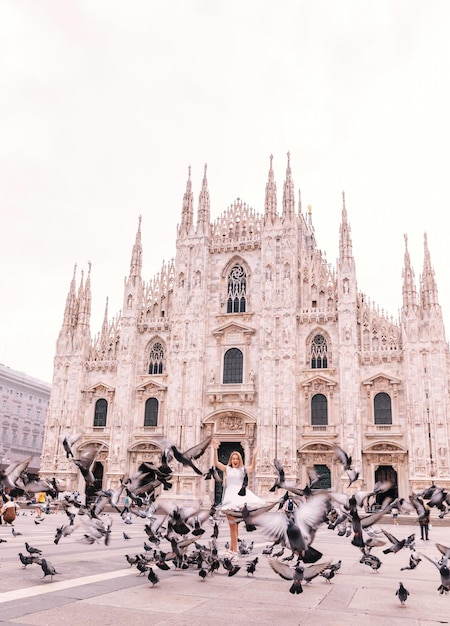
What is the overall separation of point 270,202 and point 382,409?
647 inches

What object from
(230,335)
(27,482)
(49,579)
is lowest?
(49,579)

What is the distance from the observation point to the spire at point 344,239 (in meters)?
37.7

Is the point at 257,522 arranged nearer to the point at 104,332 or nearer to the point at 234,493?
the point at 234,493

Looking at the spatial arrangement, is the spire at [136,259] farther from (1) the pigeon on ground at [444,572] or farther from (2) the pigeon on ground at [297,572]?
(1) the pigeon on ground at [444,572]

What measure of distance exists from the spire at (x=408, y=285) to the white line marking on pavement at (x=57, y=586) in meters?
30.7

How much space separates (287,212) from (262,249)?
3343 millimetres

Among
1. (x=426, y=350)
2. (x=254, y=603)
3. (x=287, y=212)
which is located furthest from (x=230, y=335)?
(x=254, y=603)

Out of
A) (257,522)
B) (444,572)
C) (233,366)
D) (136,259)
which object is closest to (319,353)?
(233,366)

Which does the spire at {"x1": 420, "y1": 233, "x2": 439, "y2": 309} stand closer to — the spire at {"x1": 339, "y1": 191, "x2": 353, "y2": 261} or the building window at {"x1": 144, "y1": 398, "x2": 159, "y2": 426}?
the spire at {"x1": 339, "y1": 191, "x2": 353, "y2": 261}

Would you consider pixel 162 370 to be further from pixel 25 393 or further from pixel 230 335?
pixel 25 393

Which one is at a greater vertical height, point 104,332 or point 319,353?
point 104,332

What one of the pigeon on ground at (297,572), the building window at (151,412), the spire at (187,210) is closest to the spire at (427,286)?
the spire at (187,210)

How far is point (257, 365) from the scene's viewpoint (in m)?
37.5

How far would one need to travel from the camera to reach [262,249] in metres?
39.2
